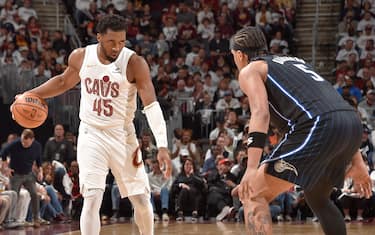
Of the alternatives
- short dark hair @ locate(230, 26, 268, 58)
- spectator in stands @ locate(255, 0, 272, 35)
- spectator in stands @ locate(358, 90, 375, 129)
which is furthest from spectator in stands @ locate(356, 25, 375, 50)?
short dark hair @ locate(230, 26, 268, 58)

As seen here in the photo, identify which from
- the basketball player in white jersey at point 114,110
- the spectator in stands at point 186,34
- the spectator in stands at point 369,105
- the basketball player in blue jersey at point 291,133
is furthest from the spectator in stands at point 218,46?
the basketball player in blue jersey at point 291,133

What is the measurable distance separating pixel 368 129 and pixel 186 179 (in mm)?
3508

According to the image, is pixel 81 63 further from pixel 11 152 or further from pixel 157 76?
pixel 157 76

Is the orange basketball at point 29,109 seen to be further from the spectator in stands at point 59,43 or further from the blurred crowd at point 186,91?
the spectator in stands at point 59,43

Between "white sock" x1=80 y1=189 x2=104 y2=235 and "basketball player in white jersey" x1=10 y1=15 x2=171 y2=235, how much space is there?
0.38ft

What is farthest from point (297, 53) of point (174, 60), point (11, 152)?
point (11, 152)

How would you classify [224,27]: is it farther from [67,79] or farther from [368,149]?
[67,79]

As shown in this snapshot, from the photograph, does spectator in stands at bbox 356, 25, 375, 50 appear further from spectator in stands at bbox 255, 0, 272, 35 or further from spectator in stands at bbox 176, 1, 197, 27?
spectator in stands at bbox 176, 1, 197, 27

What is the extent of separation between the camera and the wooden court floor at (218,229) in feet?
34.7

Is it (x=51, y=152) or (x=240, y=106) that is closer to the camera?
(x=51, y=152)

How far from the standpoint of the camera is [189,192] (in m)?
13.3

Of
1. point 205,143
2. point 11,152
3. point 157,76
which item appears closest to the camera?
point 11,152

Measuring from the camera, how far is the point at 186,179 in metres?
13.5

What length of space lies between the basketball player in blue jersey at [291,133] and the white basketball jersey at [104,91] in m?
1.64
